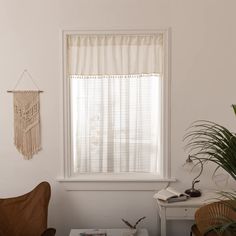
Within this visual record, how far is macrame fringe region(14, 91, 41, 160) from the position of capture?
3.41 meters

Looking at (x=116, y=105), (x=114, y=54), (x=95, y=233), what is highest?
(x=114, y=54)

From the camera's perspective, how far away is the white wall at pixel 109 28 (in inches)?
131

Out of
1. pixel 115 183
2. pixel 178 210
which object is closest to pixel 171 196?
pixel 178 210

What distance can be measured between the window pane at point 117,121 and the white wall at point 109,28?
0.63ft

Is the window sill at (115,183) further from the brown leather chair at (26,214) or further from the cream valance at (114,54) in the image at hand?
the cream valance at (114,54)

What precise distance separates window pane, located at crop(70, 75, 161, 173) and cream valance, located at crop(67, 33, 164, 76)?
0.28ft

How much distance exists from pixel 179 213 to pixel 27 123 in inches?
66.9

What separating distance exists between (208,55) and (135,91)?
797mm

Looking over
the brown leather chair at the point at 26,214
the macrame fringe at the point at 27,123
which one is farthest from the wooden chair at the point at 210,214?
the macrame fringe at the point at 27,123

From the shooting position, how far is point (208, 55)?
11.0 ft

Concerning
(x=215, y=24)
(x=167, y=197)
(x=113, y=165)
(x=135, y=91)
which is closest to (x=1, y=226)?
(x=113, y=165)

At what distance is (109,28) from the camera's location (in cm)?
335

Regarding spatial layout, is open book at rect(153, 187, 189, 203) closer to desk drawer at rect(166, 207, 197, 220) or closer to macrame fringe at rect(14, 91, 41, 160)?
desk drawer at rect(166, 207, 197, 220)

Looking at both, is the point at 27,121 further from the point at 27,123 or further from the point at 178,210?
the point at 178,210
